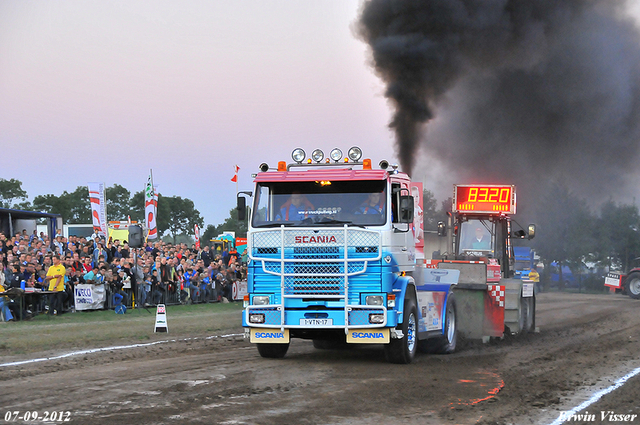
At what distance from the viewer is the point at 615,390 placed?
892 cm

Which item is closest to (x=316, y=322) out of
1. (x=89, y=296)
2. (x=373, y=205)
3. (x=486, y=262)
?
(x=373, y=205)

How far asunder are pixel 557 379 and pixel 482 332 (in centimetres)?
515

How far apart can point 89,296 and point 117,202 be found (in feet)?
278

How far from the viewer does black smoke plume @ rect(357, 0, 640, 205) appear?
2259cm

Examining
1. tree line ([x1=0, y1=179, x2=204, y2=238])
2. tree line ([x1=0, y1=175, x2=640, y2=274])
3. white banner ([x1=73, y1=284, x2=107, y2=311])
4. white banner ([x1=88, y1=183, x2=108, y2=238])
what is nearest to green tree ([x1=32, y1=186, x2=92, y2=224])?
tree line ([x1=0, y1=179, x2=204, y2=238])

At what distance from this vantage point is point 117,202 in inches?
4053

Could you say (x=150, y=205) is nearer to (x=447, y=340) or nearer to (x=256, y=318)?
(x=447, y=340)

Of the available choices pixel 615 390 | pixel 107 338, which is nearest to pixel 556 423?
pixel 615 390

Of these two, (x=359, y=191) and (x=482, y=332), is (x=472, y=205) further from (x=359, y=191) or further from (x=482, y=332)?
(x=359, y=191)

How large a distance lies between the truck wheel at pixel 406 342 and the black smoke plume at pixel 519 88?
30.6 feet

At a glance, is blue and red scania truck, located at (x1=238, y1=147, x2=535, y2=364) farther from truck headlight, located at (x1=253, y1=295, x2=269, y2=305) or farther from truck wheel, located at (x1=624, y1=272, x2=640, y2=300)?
truck wheel, located at (x1=624, y1=272, x2=640, y2=300)

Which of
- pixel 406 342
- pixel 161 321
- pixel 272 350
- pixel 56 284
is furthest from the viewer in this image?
pixel 56 284

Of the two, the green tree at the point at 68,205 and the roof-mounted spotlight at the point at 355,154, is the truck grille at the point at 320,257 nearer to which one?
the roof-mounted spotlight at the point at 355,154

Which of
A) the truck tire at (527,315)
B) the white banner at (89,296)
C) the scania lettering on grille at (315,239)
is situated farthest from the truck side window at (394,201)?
the white banner at (89,296)
